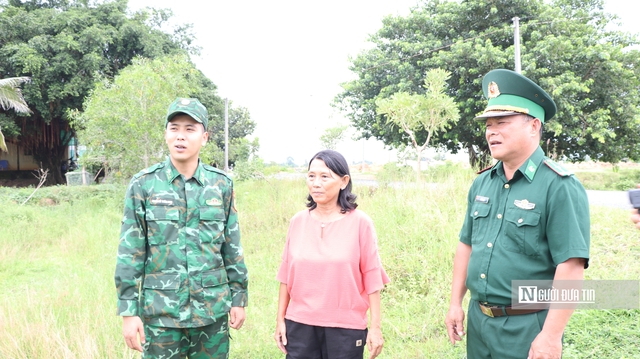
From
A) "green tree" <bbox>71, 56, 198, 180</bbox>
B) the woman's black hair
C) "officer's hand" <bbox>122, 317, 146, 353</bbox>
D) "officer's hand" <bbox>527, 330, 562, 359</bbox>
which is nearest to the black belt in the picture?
"officer's hand" <bbox>527, 330, 562, 359</bbox>

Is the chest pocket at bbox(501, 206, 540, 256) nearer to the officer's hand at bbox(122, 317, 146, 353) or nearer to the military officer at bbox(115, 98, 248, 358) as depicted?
the military officer at bbox(115, 98, 248, 358)

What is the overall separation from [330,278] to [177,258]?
73 centimetres

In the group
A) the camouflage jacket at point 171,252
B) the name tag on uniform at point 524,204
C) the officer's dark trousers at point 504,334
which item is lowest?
the officer's dark trousers at point 504,334

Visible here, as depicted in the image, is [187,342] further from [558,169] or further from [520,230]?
[558,169]

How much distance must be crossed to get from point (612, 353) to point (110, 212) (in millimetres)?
9767

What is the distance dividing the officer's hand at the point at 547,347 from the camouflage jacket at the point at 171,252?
137 cm

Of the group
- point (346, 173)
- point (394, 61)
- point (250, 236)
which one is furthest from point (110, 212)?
point (394, 61)

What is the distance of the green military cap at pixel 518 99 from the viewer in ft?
5.99

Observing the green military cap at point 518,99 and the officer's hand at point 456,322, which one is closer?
the green military cap at point 518,99

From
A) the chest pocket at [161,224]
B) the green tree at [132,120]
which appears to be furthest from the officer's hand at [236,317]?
the green tree at [132,120]

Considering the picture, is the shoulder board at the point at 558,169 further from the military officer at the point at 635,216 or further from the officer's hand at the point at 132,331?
the officer's hand at the point at 132,331

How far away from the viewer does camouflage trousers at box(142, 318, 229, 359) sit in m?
2.01

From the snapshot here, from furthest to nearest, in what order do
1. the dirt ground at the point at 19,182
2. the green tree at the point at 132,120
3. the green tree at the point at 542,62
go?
the dirt ground at the point at 19,182 → the green tree at the point at 542,62 → the green tree at the point at 132,120

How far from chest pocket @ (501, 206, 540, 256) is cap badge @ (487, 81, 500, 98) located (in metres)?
0.52
